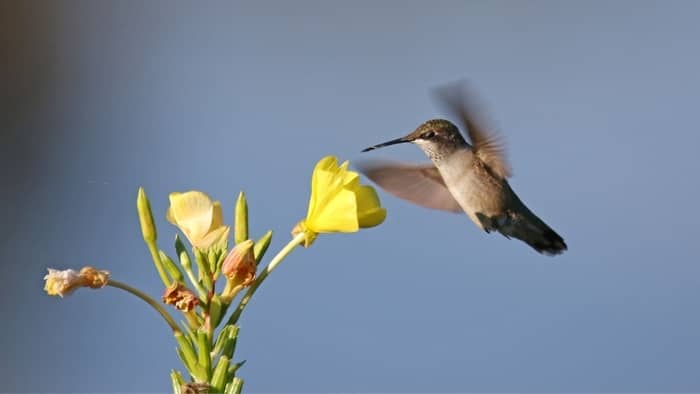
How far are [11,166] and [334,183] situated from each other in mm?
2469

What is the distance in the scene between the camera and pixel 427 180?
1795 millimetres

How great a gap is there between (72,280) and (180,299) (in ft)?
0.37

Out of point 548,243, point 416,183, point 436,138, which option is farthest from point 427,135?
point 548,243

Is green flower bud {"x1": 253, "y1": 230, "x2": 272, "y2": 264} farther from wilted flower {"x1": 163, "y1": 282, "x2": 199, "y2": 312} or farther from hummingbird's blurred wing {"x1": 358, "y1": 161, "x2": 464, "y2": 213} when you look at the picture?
hummingbird's blurred wing {"x1": 358, "y1": 161, "x2": 464, "y2": 213}

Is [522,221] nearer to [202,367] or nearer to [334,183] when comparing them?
[334,183]

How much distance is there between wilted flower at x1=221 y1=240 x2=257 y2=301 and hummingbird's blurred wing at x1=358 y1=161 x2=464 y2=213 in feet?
3.03

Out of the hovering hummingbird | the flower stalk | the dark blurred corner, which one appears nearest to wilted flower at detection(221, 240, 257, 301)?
the flower stalk

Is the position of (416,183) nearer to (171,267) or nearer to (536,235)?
(536,235)

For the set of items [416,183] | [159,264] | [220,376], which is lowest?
[220,376]

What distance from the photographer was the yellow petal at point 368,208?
889mm

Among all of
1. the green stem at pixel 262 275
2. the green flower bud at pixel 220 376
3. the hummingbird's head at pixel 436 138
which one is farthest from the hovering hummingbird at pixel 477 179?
the green flower bud at pixel 220 376

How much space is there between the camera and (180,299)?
2.64 ft

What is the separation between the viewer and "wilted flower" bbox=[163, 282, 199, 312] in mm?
804

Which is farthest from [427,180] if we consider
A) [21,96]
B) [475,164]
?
[21,96]
